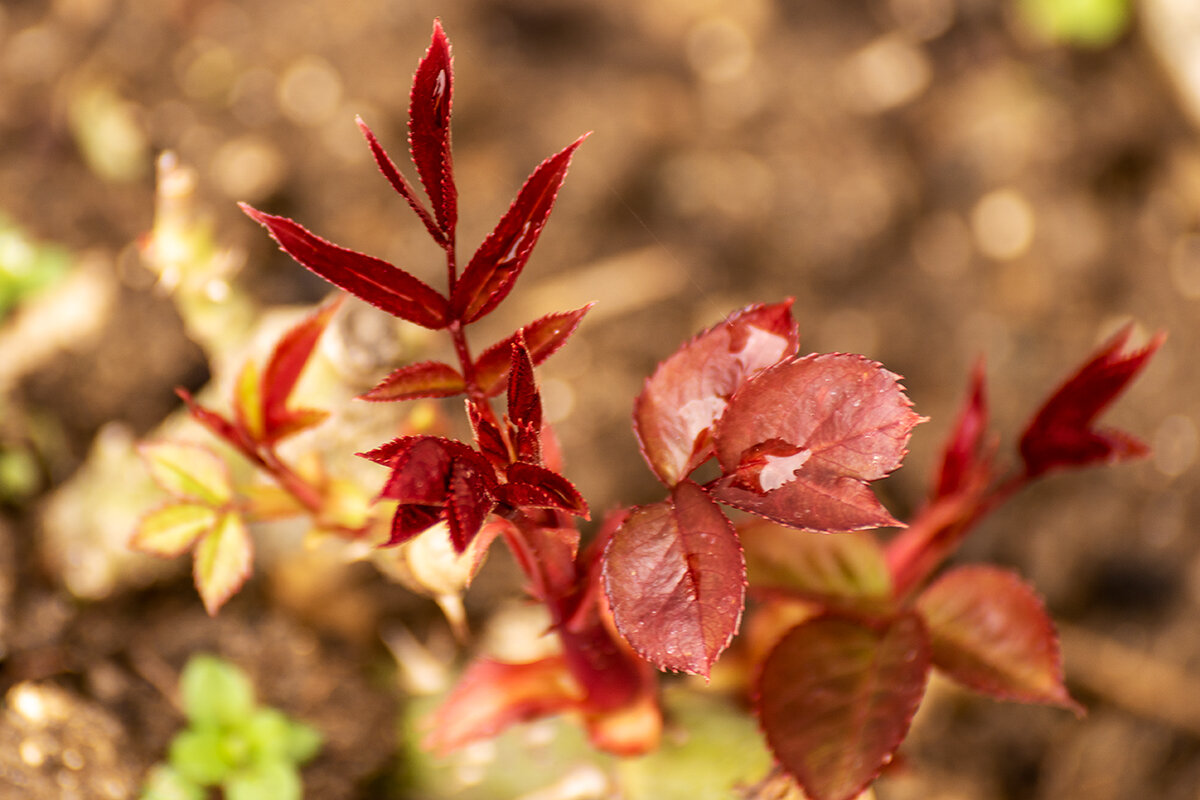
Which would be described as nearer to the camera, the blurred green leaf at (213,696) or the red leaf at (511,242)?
the red leaf at (511,242)

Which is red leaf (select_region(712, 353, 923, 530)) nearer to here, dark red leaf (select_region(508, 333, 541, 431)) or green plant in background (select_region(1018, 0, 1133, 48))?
dark red leaf (select_region(508, 333, 541, 431))

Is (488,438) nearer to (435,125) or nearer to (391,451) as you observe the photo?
(391,451)


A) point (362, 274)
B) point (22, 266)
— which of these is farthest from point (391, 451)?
point (22, 266)

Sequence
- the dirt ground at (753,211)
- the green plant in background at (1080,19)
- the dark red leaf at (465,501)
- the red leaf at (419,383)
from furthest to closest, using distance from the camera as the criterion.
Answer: the green plant in background at (1080,19)
the dirt ground at (753,211)
the red leaf at (419,383)
the dark red leaf at (465,501)

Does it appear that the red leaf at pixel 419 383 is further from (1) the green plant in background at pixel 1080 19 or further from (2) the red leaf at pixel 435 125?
(1) the green plant in background at pixel 1080 19

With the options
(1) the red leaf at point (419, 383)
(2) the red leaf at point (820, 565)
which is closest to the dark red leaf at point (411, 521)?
(1) the red leaf at point (419, 383)

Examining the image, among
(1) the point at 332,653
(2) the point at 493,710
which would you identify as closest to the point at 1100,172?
(2) the point at 493,710

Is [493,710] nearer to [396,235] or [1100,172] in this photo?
[396,235]
